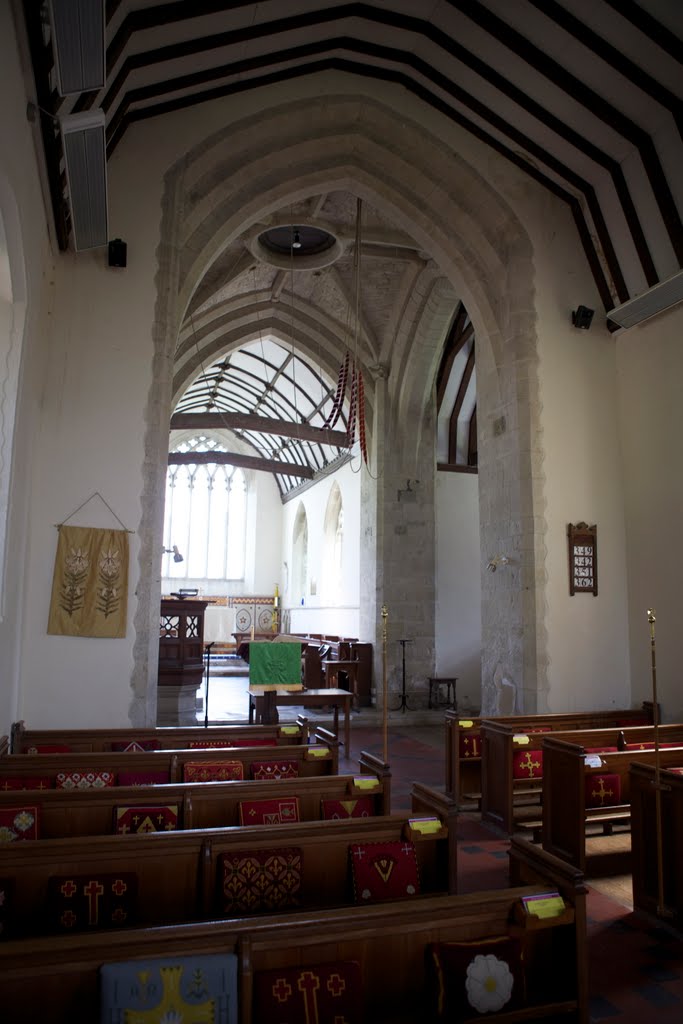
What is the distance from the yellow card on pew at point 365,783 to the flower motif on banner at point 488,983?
4.10ft

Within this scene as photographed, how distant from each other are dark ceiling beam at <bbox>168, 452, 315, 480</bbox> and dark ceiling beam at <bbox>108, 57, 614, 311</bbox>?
25.1 ft

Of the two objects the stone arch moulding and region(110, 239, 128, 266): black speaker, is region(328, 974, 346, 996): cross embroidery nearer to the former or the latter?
the stone arch moulding

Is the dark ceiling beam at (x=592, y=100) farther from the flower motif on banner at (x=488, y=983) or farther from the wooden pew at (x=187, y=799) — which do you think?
the flower motif on banner at (x=488, y=983)

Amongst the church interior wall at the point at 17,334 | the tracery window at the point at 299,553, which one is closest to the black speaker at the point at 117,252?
the church interior wall at the point at 17,334

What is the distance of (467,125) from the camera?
659cm

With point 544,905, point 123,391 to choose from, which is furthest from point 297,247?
point 544,905

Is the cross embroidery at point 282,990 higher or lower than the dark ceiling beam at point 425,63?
lower

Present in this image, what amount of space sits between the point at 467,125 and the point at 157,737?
5.86 metres

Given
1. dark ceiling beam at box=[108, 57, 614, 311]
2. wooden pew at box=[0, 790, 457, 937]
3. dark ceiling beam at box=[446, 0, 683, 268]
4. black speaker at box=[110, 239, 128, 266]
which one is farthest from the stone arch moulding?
wooden pew at box=[0, 790, 457, 937]

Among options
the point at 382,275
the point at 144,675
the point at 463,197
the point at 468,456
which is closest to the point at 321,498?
the point at 468,456

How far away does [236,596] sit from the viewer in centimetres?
1962

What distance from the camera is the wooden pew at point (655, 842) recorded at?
303cm

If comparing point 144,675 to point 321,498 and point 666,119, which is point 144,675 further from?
point 321,498

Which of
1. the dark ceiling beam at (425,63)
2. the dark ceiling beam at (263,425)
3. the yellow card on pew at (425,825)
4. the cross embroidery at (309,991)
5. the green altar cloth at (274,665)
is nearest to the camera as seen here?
the cross embroidery at (309,991)
